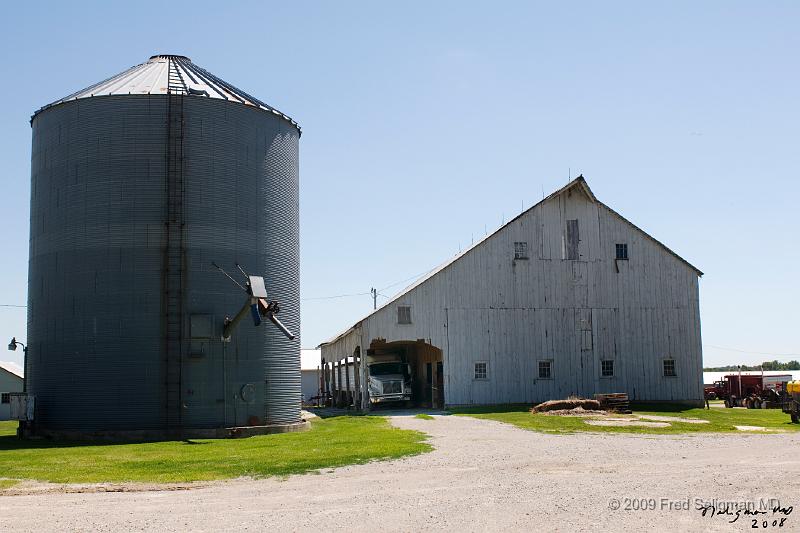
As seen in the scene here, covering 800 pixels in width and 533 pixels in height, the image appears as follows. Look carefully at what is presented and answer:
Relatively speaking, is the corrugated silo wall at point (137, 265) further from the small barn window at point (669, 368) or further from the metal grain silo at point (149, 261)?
the small barn window at point (669, 368)

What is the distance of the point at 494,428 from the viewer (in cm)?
2966

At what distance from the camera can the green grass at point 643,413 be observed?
92.7 feet

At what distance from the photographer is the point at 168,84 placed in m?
30.5

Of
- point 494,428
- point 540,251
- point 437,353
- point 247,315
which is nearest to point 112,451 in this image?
point 247,315

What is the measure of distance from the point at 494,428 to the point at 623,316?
16269 millimetres

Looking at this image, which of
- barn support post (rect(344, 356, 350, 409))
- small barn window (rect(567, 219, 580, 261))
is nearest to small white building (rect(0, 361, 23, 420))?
barn support post (rect(344, 356, 350, 409))

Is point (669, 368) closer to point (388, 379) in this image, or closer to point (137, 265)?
point (388, 379)

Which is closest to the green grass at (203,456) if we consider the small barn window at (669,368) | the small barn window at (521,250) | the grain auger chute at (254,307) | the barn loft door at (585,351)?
the grain auger chute at (254,307)

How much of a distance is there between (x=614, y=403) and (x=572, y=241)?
930 centimetres

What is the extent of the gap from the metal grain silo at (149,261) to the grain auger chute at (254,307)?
0.35 m

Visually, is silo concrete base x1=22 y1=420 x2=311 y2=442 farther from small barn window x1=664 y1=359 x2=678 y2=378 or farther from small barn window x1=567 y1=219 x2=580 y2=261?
small barn window x1=664 y1=359 x2=678 y2=378

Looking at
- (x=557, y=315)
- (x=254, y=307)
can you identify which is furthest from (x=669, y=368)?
(x=254, y=307)

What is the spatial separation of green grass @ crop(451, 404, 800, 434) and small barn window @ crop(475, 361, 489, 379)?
1.62 meters

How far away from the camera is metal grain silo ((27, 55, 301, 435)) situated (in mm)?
28141
